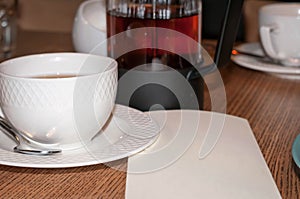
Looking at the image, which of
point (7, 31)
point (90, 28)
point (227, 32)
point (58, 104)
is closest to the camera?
point (58, 104)

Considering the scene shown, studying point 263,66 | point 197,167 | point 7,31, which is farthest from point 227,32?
point 7,31

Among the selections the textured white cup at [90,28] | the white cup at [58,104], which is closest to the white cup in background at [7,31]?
the textured white cup at [90,28]

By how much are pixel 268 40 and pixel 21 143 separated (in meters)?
0.51

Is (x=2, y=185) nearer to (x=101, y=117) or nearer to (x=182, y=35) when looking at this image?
(x=101, y=117)

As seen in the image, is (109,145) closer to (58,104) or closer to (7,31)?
(58,104)

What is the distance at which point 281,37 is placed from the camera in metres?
0.91

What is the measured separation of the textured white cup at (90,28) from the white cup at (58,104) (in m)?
0.30

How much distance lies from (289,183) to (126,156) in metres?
0.16

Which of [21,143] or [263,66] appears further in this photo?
[263,66]

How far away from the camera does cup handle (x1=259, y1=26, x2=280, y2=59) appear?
91cm

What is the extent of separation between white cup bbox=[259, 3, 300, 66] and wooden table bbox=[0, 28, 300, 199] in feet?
0.16

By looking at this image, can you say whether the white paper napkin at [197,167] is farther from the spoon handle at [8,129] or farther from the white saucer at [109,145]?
the spoon handle at [8,129]

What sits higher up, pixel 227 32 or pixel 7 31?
pixel 227 32

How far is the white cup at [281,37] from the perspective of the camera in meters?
0.90
